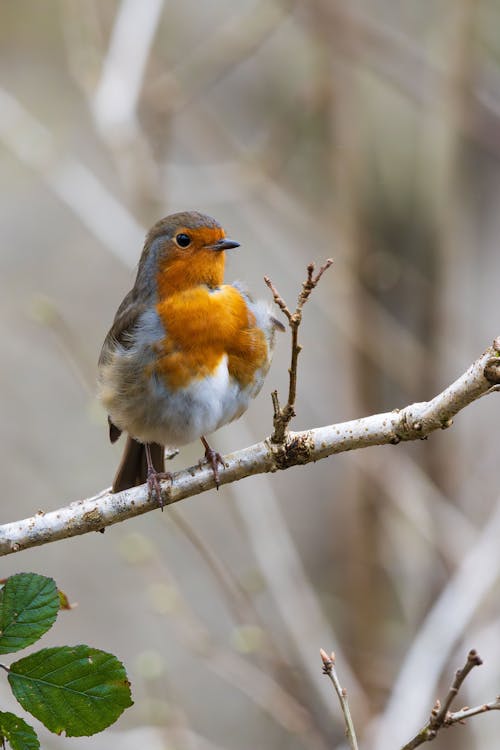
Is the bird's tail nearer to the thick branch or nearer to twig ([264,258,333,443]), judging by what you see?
the thick branch

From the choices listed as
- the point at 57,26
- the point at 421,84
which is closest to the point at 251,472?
the point at 421,84

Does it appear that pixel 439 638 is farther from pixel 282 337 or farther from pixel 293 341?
pixel 293 341

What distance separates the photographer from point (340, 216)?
5938 millimetres

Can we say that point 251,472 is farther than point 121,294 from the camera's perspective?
No

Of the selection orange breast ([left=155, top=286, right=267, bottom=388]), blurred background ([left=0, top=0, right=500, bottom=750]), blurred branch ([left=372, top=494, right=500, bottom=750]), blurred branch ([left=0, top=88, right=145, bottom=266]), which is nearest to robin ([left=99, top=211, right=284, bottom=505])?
orange breast ([left=155, top=286, right=267, bottom=388])

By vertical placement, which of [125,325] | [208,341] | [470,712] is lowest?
[470,712]

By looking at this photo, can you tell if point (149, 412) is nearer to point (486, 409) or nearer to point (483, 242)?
point (486, 409)

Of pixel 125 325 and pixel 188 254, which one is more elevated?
pixel 188 254

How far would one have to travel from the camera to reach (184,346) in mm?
3121

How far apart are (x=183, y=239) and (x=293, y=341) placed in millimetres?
1442

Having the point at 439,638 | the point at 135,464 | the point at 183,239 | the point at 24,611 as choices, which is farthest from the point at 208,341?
the point at 439,638

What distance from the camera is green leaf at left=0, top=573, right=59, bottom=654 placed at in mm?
1589

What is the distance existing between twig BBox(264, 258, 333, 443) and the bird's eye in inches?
46.8

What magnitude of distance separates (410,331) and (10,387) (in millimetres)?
2951
